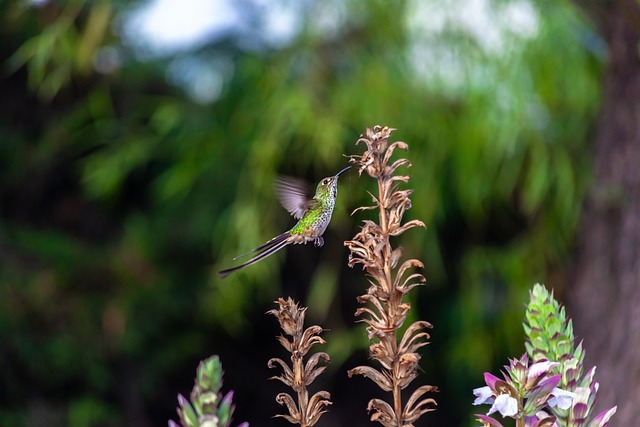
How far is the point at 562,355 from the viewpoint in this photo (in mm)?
367

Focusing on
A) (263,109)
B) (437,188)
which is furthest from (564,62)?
(263,109)

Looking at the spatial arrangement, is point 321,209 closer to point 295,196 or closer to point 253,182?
point 295,196

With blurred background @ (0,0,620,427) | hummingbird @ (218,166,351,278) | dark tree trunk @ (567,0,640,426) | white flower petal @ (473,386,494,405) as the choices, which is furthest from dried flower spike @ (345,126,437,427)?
blurred background @ (0,0,620,427)

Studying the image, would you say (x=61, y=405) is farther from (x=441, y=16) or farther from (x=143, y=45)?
(x=441, y=16)

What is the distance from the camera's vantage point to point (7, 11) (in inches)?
108

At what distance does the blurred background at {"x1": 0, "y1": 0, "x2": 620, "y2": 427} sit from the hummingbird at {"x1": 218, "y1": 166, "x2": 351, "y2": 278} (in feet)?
4.22

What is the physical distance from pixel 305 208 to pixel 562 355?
0.38m

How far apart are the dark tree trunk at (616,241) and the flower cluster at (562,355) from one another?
1423 mm

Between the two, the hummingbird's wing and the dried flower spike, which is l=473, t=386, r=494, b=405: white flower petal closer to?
the dried flower spike

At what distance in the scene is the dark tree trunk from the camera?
174 cm

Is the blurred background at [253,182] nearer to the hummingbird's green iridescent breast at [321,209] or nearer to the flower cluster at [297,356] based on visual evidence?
the hummingbird's green iridescent breast at [321,209]

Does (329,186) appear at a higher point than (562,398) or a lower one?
higher

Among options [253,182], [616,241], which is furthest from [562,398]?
[253,182]

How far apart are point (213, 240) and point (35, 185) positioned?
0.71 m
